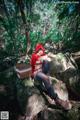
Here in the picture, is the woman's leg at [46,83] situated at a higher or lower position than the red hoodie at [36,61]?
lower

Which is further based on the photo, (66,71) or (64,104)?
(66,71)

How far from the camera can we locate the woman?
5309 mm

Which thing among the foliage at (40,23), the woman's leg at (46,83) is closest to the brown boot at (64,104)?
the woman's leg at (46,83)

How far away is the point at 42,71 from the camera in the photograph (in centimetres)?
556

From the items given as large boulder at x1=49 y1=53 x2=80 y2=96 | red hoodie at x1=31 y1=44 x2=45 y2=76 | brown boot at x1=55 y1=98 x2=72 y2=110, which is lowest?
brown boot at x1=55 y1=98 x2=72 y2=110

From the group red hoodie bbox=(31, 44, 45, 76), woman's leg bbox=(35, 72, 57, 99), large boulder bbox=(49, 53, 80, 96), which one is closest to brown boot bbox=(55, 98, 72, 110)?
woman's leg bbox=(35, 72, 57, 99)

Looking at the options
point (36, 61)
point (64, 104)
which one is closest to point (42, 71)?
point (36, 61)

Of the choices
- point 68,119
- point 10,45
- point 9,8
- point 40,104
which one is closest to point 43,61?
point 40,104

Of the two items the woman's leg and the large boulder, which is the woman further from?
Result: the large boulder

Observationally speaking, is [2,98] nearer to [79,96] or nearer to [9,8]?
[79,96]

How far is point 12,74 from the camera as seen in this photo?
6.84 metres

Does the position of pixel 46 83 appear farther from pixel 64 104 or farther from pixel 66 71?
pixel 66 71

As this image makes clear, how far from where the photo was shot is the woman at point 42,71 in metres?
5.31

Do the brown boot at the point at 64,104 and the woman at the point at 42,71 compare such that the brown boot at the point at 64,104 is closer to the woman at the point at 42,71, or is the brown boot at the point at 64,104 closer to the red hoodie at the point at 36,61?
the woman at the point at 42,71
